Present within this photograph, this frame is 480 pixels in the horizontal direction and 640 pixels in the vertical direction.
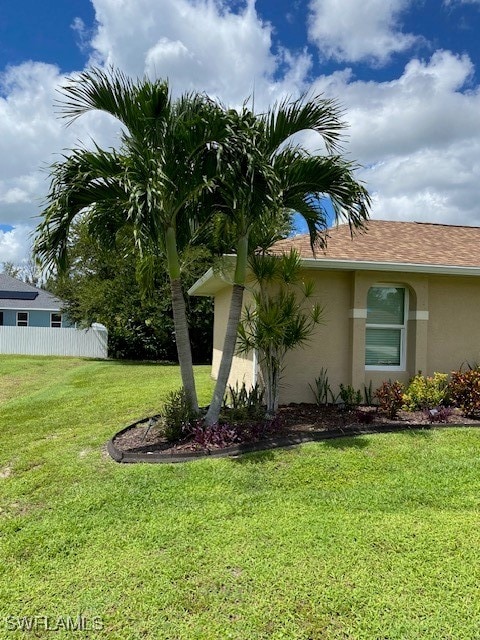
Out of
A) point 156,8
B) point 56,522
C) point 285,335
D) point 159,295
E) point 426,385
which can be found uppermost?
point 156,8

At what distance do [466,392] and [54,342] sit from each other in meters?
23.1

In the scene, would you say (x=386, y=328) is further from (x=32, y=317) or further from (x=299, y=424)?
(x=32, y=317)

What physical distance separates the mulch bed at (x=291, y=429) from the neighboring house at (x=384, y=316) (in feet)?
2.93

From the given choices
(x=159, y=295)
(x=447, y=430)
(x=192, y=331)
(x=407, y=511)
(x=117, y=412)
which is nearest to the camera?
(x=407, y=511)

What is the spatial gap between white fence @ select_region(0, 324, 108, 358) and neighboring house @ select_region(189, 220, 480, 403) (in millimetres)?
17768

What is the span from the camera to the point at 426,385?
8.20 meters

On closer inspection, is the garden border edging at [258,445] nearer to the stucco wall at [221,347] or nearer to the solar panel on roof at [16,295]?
the stucco wall at [221,347]

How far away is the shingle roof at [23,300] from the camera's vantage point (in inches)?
1220

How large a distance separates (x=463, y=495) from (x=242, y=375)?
6382 mm

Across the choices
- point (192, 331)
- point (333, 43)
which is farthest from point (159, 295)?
point (333, 43)

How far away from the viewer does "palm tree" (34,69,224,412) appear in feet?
19.1

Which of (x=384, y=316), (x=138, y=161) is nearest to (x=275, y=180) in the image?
(x=138, y=161)

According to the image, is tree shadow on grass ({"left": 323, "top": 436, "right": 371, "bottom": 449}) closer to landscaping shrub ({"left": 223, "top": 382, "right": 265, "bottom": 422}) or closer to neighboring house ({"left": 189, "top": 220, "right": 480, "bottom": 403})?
landscaping shrub ({"left": 223, "top": 382, "right": 265, "bottom": 422})

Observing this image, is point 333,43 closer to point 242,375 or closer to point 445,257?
point 445,257
